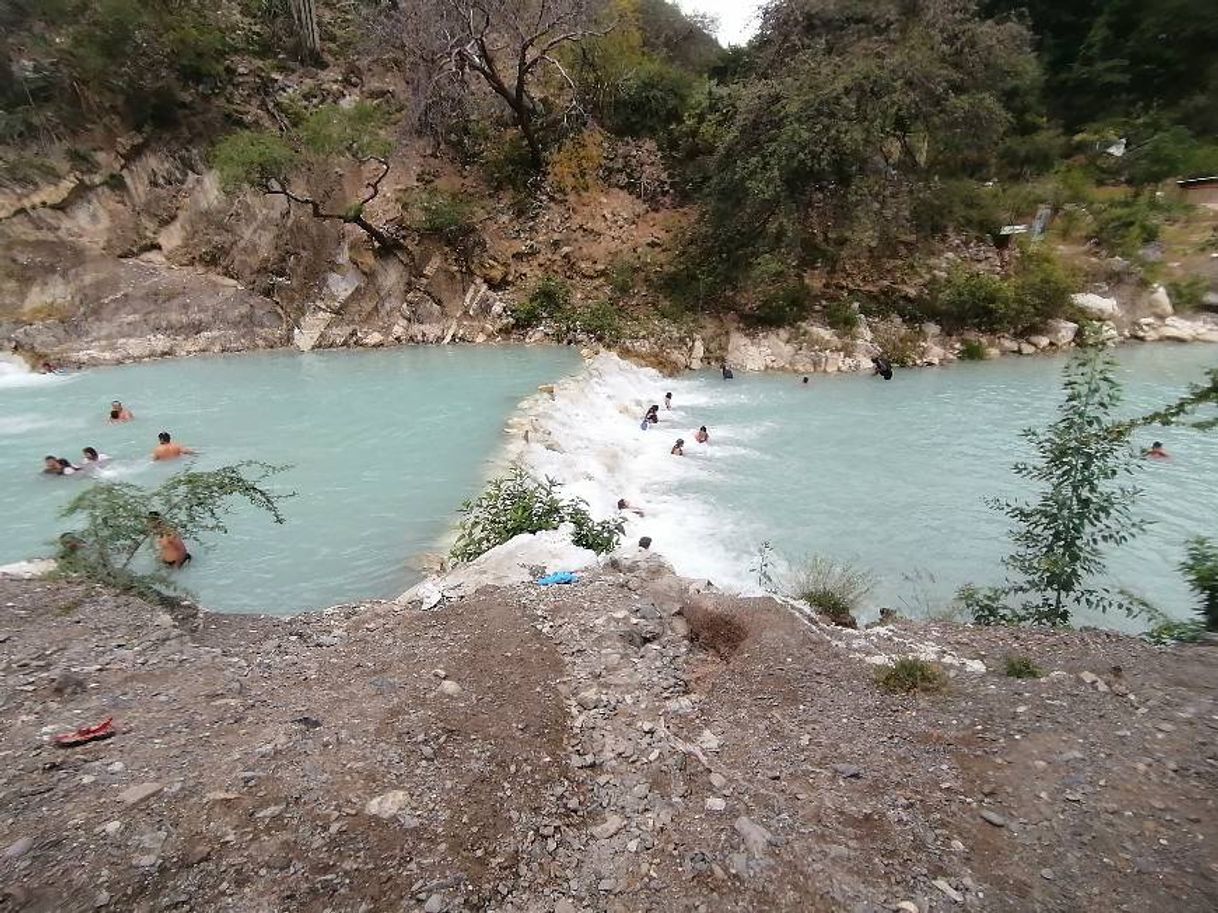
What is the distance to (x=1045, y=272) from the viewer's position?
1953cm

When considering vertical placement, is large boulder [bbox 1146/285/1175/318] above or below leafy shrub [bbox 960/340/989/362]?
above

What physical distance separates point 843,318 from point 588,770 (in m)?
17.7

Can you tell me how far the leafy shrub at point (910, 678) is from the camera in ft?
15.5

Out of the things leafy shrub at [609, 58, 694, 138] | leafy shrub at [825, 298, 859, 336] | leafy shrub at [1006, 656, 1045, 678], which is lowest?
leafy shrub at [1006, 656, 1045, 678]

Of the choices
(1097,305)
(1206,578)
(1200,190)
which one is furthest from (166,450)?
(1200,190)

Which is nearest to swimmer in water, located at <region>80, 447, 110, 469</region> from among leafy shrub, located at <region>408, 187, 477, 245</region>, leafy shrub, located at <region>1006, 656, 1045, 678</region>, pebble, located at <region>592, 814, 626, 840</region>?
Answer: pebble, located at <region>592, 814, 626, 840</region>

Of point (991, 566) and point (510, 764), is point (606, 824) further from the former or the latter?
point (991, 566)

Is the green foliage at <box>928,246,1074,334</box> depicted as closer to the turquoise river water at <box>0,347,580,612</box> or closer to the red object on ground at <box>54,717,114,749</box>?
the turquoise river water at <box>0,347,580,612</box>

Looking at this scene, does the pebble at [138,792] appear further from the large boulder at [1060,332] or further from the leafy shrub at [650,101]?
the leafy shrub at [650,101]

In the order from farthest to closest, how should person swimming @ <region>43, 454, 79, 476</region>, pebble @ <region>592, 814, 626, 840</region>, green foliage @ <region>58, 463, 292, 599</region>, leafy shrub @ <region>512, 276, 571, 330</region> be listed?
leafy shrub @ <region>512, 276, 571, 330</region>
person swimming @ <region>43, 454, 79, 476</region>
green foliage @ <region>58, 463, 292, 599</region>
pebble @ <region>592, 814, 626, 840</region>

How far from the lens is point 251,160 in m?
18.8

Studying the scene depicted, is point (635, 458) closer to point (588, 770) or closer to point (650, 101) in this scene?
point (588, 770)

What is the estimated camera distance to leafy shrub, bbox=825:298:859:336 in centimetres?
1912

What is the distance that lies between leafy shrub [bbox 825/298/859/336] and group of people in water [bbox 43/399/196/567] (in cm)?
1608
